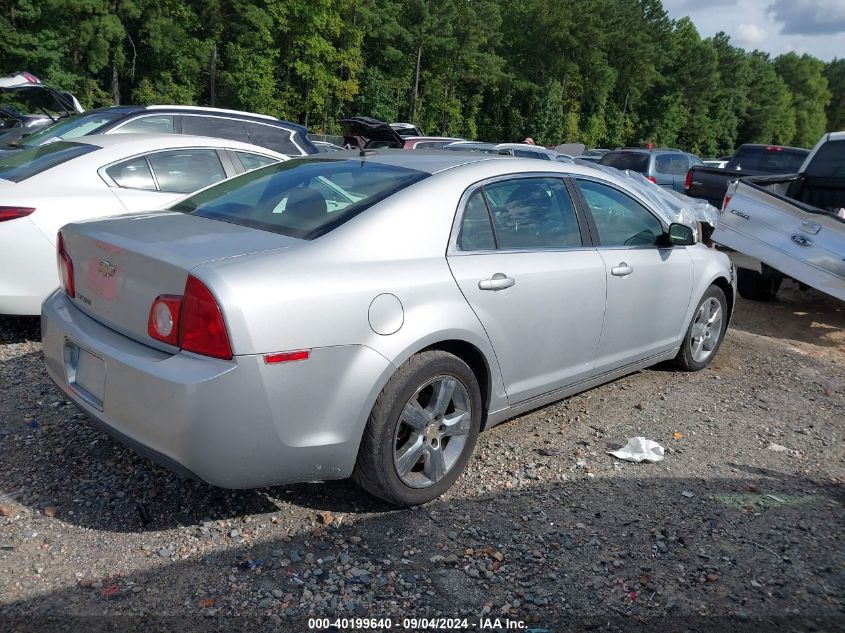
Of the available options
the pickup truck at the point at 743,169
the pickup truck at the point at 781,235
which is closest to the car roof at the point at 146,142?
the pickup truck at the point at 781,235

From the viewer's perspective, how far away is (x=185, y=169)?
609 cm

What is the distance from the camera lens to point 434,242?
3361mm

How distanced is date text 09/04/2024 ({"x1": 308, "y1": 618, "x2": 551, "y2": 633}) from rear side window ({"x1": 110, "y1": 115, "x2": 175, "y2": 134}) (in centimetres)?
714

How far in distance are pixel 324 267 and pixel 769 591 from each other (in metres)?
2.20

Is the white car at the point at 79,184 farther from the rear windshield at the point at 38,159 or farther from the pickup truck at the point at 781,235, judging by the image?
the pickup truck at the point at 781,235

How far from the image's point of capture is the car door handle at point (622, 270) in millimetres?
4273

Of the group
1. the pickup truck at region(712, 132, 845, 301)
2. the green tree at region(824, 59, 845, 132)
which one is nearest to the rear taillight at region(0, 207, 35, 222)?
the pickup truck at region(712, 132, 845, 301)

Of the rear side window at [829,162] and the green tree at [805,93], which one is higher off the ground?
the green tree at [805,93]

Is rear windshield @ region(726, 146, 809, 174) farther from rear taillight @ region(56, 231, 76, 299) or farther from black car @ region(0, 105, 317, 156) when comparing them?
rear taillight @ region(56, 231, 76, 299)

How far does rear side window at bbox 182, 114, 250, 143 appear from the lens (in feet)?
28.7

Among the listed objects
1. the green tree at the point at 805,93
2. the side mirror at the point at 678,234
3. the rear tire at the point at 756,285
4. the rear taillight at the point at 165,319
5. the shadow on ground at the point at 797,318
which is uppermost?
the green tree at the point at 805,93

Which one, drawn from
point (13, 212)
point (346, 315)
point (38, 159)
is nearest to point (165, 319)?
point (346, 315)

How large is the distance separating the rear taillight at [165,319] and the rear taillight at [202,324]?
0.03 metres

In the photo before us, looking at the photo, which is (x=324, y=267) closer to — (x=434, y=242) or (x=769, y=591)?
(x=434, y=242)
